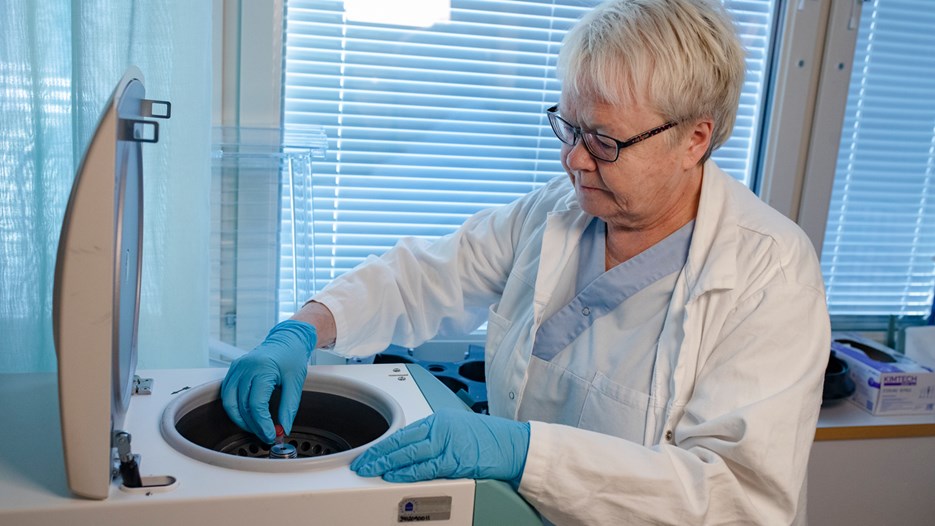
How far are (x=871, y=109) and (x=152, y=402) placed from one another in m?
1.99

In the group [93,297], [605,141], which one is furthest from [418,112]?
[93,297]

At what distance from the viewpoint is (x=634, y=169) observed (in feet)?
3.77

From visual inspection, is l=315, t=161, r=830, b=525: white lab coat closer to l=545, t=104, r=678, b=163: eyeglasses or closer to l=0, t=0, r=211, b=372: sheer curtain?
l=545, t=104, r=678, b=163: eyeglasses

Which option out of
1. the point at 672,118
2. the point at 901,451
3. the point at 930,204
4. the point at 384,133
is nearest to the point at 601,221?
the point at 672,118

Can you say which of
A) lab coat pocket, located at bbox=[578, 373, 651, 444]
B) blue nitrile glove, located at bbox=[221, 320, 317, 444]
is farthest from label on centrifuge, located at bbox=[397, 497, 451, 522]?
lab coat pocket, located at bbox=[578, 373, 651, 444]

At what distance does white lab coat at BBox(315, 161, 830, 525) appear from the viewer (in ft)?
3.15

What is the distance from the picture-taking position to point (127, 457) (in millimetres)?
792

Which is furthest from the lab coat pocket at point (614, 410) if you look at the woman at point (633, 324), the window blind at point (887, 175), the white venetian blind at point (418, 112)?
the window blind at point (887, 175)

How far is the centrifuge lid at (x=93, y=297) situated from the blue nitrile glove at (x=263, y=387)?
228 mm

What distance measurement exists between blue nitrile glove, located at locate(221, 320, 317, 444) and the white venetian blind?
670 millimetres

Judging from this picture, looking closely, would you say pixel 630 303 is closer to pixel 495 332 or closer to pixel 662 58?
pixel 495 332

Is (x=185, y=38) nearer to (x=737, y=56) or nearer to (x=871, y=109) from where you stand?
(x=737, y=56)

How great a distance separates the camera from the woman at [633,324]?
0.96m

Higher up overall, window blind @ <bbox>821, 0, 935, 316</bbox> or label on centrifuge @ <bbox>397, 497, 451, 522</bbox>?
window blind @ <bbox>821, 0, 935, 316</bbox>
